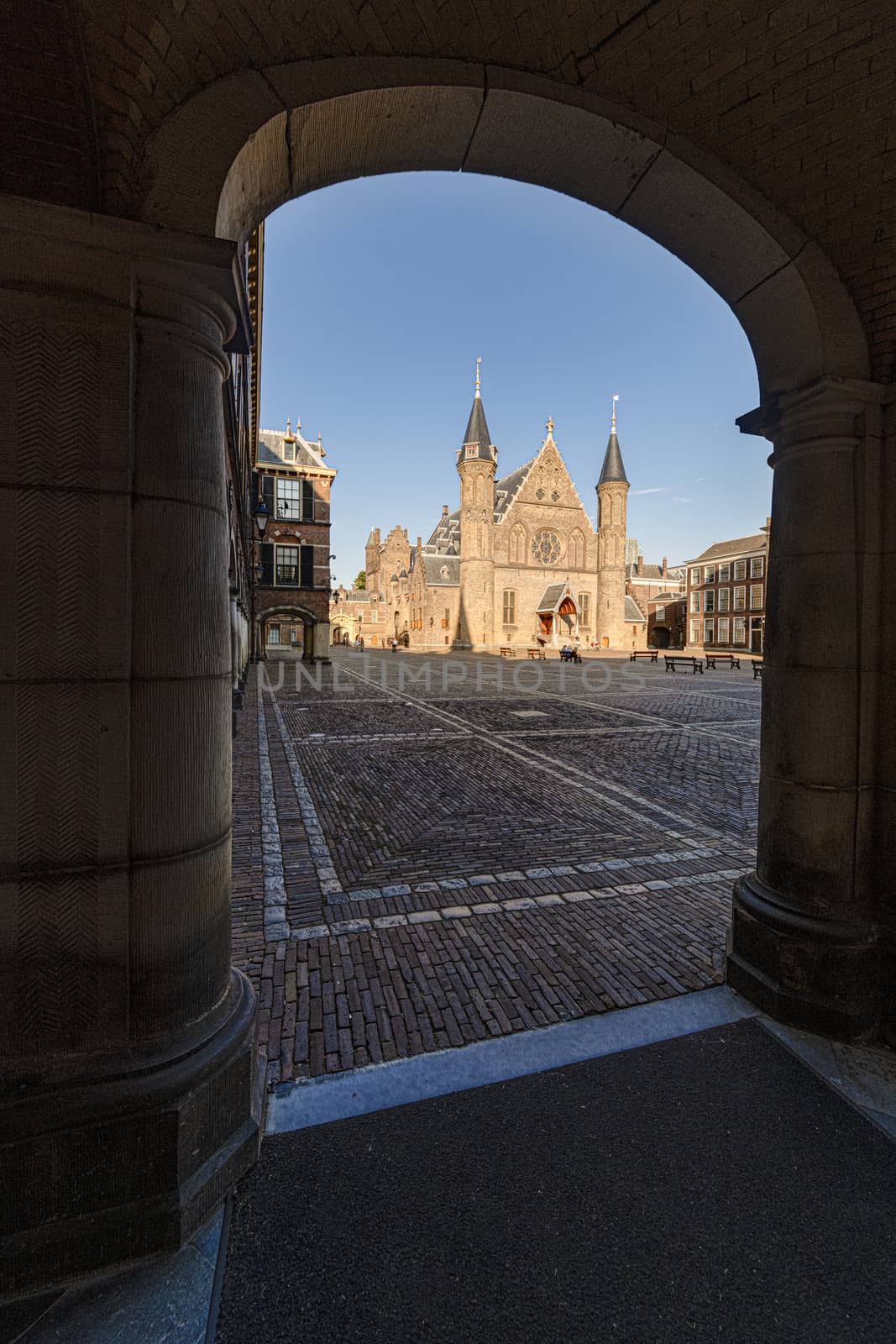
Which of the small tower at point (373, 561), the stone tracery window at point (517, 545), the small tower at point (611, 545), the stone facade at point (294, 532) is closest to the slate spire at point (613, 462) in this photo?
the small tower at point (611, 545)

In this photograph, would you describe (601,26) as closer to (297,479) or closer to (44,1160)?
(44,1160)

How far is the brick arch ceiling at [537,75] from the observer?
1844mm

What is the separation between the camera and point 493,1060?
108 inches

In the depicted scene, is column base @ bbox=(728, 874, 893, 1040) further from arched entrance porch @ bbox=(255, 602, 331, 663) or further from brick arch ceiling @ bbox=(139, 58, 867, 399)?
arched entrance porch @ bbox=(255, 602, 331, 663)

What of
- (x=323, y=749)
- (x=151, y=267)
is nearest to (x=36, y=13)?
(x=151, y=267)

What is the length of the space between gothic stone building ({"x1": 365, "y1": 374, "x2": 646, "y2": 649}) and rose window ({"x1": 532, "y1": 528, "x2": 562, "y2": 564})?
0.08 meters

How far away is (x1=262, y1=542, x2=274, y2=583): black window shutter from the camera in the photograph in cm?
3083

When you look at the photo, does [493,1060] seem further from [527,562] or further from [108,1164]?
[527,562]

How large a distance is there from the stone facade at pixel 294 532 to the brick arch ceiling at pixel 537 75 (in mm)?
29827

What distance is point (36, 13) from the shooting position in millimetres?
1744

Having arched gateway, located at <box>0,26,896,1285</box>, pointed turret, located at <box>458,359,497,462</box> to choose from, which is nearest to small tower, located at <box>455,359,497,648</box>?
pointed turret, located at <box>458,359,497,462</box>

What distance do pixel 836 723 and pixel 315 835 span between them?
474 centimetres

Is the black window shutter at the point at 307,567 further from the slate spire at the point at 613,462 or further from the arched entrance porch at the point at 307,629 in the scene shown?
the slate spire at the point at 613,462

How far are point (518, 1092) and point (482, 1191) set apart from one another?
1.67 ft
